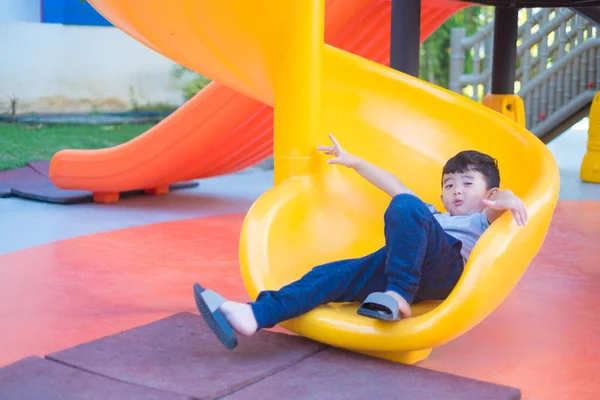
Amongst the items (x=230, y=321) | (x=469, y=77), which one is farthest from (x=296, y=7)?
(x=469, y=77)

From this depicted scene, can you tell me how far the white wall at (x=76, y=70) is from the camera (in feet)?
22.8

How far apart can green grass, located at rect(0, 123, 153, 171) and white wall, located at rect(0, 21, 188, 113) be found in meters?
0.16

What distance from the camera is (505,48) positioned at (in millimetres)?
5527

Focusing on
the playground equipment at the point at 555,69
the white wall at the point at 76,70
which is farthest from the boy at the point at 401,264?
the playground equipment at the point at 555,69

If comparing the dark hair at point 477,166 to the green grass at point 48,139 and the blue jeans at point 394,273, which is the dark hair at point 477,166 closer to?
the blue jeans at point 394,273

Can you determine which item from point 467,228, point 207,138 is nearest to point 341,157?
point 467,228

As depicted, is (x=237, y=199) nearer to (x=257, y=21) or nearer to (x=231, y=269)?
(x=231, y=269)

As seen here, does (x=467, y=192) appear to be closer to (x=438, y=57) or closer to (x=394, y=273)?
(x=394, y=273)

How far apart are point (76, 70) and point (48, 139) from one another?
0.65m

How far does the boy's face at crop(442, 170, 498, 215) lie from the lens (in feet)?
8.30

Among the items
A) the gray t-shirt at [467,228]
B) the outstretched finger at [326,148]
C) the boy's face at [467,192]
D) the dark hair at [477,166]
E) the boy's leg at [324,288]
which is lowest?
the boy's leg at [324,288]

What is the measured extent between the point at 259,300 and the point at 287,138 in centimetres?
68

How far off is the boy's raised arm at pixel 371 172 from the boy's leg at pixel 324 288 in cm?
25

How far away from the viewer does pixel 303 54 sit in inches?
108
